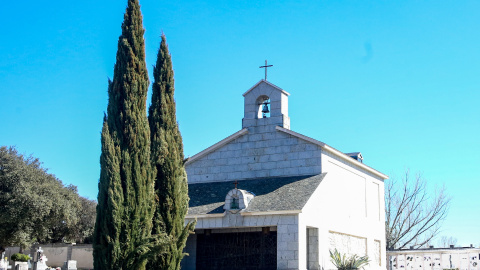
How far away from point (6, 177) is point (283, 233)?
21.8m

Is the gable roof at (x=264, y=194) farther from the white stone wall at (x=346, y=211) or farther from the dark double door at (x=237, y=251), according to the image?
the dark double door at (x=237, y=251)

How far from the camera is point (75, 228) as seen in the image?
4588 cm

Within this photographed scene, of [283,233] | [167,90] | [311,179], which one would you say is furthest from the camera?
[311,179]

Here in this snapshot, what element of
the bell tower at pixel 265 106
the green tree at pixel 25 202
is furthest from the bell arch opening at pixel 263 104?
the green tree at pixel 25 202

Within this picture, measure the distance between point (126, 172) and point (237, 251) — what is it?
895 cm

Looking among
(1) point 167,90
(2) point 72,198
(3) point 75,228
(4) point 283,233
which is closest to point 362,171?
(4) point 283,233

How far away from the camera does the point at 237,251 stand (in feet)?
79.8

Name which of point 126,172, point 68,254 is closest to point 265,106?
point 126,172

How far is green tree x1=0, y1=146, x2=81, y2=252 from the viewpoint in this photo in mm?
34438

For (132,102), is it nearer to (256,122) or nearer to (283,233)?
(283,233)

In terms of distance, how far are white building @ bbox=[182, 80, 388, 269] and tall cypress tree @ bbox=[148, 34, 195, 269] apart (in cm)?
188

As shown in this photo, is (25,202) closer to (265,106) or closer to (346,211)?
(265,106)

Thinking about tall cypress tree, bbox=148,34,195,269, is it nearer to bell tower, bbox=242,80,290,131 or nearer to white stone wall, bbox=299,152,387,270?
white stone wall, bbox=299,152,387,270

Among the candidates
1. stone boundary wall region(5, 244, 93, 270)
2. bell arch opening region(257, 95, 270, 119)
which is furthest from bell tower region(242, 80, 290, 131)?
stone boundary wall region(5, 244, 93, 270)
